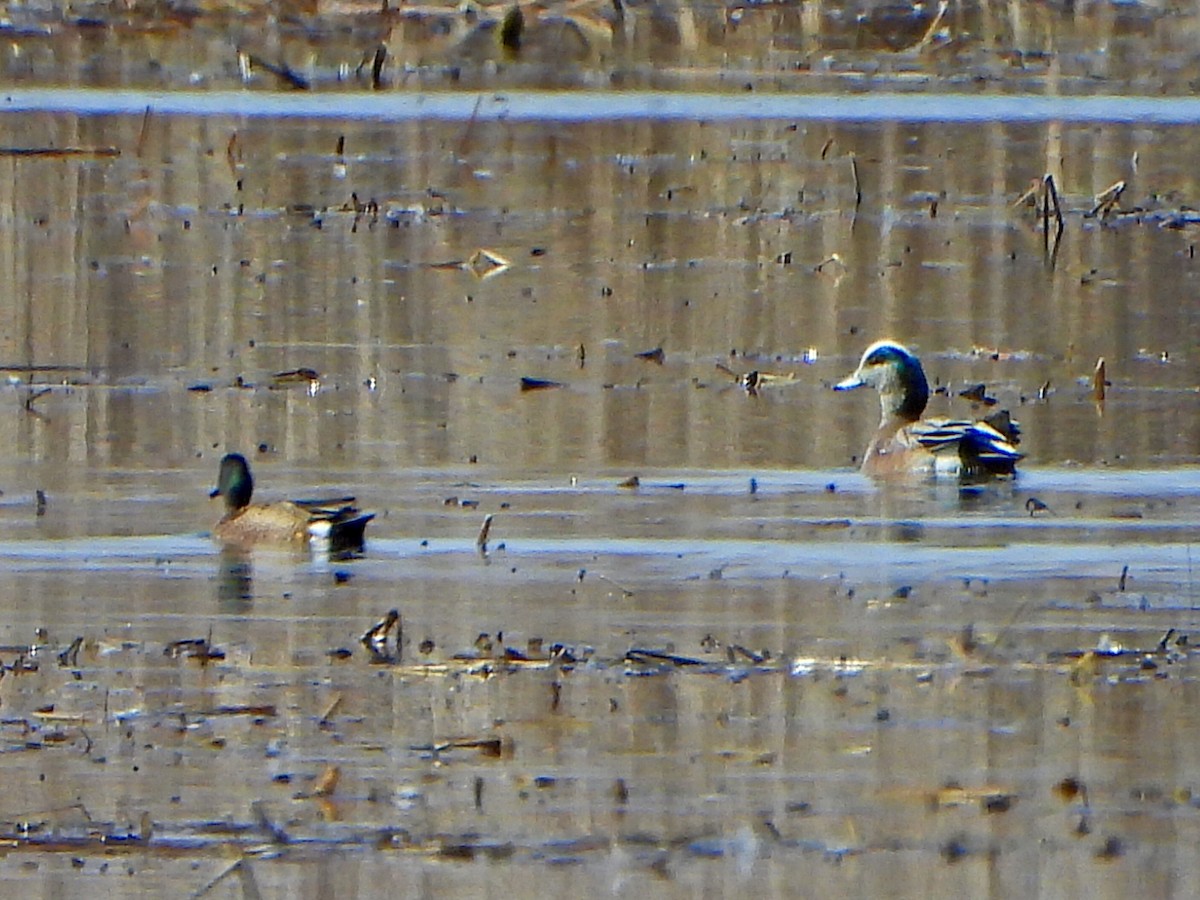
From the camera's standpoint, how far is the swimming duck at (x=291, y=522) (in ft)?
38.2

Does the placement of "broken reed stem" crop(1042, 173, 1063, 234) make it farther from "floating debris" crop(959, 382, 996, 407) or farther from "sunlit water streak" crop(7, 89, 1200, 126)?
"sunlit water streak" crop(7, 89, 1200, 126)

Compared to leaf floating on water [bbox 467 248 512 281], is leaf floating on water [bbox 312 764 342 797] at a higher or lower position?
lower

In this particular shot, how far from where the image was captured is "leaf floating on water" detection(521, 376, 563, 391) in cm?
1599

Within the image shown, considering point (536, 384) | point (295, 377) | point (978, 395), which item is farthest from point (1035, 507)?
point (295, 377)

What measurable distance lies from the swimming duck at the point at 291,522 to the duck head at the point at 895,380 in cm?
328

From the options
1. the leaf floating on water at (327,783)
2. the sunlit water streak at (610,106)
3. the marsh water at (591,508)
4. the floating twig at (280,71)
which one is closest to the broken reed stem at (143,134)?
the marsh water at (591,508)

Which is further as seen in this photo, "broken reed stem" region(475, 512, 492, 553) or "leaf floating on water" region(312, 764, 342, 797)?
"broken reed stem" region(475, 512, 492, 553)

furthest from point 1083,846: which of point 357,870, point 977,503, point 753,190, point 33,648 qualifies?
point 753,190

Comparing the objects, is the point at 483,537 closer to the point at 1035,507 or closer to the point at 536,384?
the point at 1035,507

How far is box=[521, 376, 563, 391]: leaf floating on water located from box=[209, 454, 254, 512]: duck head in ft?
11.4

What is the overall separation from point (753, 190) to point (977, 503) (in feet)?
41.1

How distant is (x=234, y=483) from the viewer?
12.4 m

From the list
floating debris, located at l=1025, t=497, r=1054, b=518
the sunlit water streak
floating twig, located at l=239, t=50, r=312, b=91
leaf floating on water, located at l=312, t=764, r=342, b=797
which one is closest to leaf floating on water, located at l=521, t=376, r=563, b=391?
floating debris, located at l=1025, t=497, r=1054, b=518

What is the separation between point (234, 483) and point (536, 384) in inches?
148
